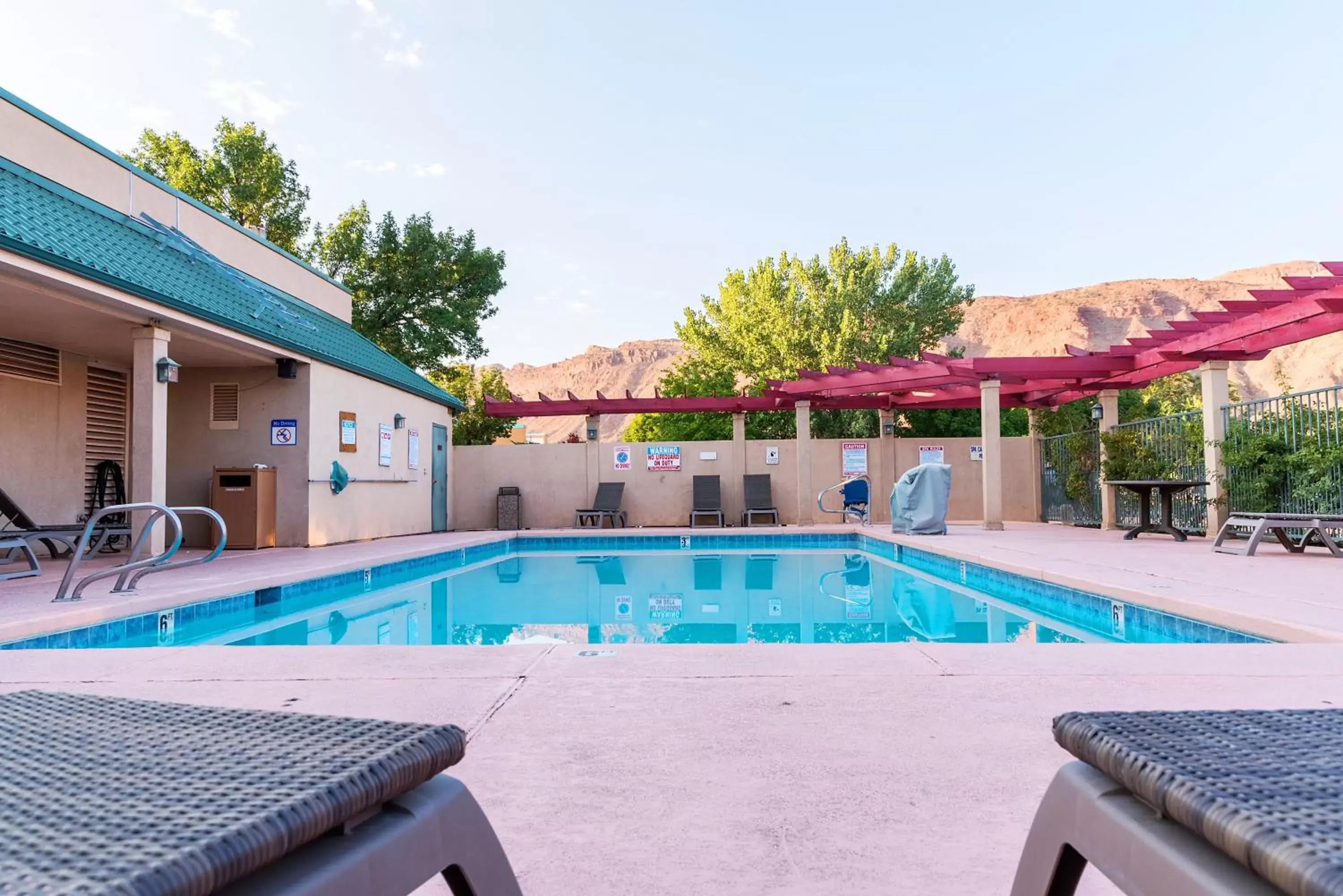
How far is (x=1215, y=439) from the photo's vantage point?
32.4ft

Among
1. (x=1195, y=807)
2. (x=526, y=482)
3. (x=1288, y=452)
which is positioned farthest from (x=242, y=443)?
(x=1288, y=452)

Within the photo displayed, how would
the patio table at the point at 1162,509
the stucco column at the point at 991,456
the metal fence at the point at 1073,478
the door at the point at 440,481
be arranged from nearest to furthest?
1. the patio table at the point at 1162,509
2. the stucco column at the point at 991,456
3. the metal fence at the point at 1073,478
4. the door at the point at 440,481

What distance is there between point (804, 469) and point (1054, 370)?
15.0ft

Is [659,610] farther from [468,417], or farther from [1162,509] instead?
[468,417]

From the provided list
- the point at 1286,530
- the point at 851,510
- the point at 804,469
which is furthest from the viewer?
the point at 804,469

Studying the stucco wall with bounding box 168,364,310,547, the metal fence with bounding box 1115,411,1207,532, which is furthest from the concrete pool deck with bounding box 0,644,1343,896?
the metal fence with bounding box 1115,411,1207,532

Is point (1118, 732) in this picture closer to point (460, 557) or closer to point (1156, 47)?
point (460, 557)

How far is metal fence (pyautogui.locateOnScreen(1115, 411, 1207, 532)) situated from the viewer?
10391mm

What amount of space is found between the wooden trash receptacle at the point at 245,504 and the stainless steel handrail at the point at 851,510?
7.80 m

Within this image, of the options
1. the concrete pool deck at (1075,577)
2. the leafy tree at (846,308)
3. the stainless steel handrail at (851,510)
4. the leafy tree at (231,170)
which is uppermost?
the leafy tree at (231,170)

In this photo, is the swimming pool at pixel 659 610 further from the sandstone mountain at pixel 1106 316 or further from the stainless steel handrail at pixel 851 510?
the sandstone mountain at pixel 1106 316

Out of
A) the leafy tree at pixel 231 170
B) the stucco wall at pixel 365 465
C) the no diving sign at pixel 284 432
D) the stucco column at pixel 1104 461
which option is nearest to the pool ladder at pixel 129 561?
the no diving sign at pixel 284 432

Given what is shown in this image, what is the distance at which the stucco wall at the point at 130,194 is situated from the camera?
7680 mm

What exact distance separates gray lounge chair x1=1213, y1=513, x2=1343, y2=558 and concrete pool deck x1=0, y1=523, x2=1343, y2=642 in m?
0.14
